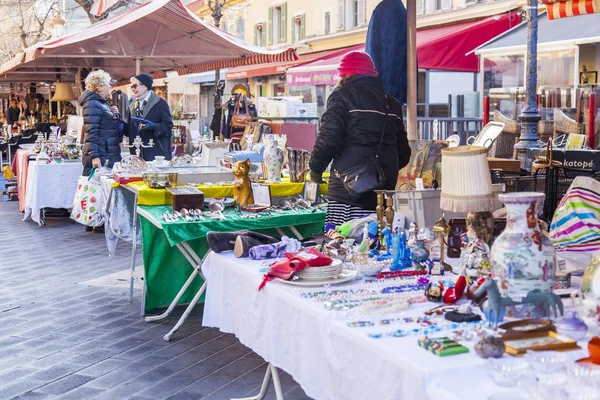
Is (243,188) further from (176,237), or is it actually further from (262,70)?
(262,70)

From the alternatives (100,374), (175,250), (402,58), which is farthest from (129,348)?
(402,58)

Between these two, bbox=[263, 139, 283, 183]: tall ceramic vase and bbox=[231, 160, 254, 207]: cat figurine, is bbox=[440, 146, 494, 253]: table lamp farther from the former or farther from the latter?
bbox=[263, 139, 283, 183]: tall ceramic vase

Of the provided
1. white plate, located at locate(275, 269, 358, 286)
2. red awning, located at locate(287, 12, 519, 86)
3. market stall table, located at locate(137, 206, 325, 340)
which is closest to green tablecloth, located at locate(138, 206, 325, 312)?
market stall table, located at locate(137, 206, 325, 340)

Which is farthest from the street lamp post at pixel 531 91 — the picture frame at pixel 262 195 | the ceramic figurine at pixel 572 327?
the ceramic figurine at pixel 572 327

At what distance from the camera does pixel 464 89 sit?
56.8ft

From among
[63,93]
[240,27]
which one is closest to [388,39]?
[63,93]

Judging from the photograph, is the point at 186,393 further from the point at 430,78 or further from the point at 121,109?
the point at 430,78

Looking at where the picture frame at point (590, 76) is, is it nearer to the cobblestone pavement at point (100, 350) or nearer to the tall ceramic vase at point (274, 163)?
the tall ceramic vase at point (274, 163)

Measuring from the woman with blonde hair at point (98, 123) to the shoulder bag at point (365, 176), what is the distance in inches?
175

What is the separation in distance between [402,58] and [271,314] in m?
2.94

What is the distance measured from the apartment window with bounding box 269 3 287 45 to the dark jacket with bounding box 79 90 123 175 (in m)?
18.8

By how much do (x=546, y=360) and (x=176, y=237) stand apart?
117 inches

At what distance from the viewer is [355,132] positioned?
15.4 ft

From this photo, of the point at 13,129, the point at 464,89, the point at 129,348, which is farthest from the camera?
the point at 13,129
